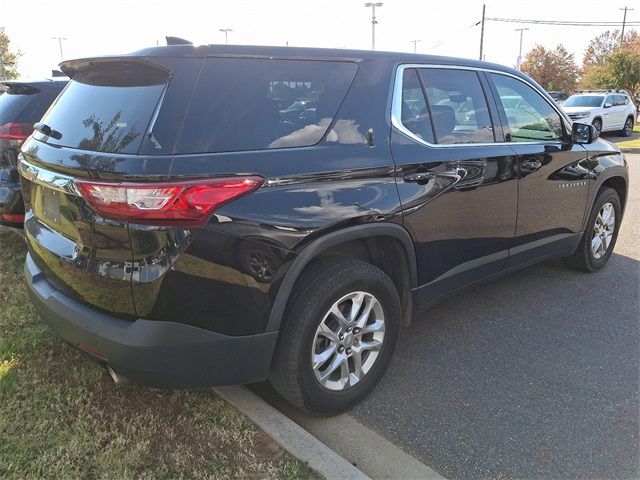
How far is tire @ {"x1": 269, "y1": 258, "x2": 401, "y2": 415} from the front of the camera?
251 cm

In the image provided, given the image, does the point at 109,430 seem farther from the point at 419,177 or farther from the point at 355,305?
the point at 419,177

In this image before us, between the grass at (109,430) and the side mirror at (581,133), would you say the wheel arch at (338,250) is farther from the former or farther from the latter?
the side mirror at (581,133)

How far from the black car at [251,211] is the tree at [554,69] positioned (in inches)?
2385

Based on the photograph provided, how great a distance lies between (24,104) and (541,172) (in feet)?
13.9

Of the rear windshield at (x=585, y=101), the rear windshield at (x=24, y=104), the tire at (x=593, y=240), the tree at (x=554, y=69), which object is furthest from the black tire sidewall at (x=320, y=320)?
the tree at (x=554, y=69)

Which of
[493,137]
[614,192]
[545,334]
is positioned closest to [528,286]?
[545,334]

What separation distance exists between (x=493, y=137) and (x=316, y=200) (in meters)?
1.71

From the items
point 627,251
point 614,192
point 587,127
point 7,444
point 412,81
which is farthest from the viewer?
point 627,251

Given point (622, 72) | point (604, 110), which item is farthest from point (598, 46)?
point (604, 110)

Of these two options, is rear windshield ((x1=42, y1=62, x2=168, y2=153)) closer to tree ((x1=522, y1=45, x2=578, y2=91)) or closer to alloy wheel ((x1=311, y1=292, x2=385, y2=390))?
alloy wheel ((x1=311, y1=292, x2=385, y2=390))

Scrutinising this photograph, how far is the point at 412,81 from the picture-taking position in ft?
10.2

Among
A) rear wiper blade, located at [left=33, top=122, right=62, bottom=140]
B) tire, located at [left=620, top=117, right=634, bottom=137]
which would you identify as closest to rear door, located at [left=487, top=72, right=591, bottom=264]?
rear wiper blade, located at [left=33, top=122, right=62, bottom=140]

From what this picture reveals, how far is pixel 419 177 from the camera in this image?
2963 millimetres

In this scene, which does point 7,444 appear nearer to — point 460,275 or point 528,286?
point 460,275
